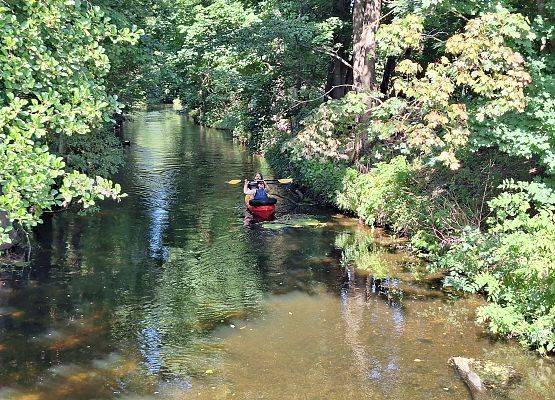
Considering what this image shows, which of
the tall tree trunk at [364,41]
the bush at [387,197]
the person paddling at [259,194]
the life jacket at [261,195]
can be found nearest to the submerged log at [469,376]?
the bush at [387,197]

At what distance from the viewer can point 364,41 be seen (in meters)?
18.9

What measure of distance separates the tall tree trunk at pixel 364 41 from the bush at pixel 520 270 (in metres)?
8.49

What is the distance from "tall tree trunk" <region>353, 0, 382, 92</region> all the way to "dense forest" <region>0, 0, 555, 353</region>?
0.15 ft

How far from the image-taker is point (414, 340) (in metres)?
10.4

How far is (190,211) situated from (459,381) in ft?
42.4

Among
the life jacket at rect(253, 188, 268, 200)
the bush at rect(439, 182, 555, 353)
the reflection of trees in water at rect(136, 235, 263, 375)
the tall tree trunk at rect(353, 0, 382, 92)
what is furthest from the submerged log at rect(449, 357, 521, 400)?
the tall tree trunk at rect(353, 0, 382, 92)

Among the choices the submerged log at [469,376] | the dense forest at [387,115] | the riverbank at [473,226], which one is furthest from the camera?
the riverbank at [473,226]

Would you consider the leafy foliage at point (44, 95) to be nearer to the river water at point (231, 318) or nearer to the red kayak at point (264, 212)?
the river water at point (231, 318)

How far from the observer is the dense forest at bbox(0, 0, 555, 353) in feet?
22.3

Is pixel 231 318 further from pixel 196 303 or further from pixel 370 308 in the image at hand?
pixel 370 308

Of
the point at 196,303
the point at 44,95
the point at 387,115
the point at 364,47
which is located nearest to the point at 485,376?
the point at 196,303

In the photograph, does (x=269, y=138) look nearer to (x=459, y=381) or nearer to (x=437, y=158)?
(x=437, y=158)

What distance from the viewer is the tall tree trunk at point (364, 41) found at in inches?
741

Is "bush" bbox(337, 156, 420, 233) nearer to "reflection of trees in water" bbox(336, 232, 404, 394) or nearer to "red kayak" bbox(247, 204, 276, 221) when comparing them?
"reflection of trees in water" bbox(336, 232, 404, 394)
